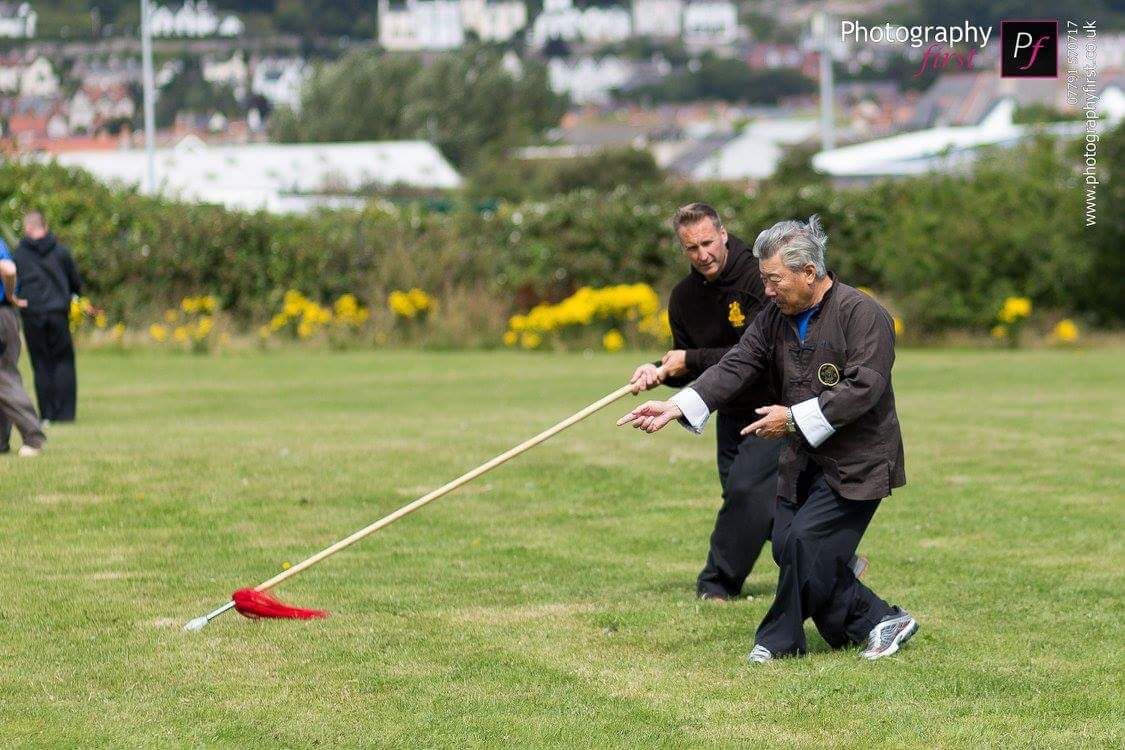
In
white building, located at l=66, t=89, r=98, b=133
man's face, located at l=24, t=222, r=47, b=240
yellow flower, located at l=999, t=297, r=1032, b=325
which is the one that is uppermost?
white building, located at l=66, t=89, r=98, b=133

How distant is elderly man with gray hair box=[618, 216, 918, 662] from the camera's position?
24.1 feet

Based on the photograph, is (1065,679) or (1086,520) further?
(1086,520)

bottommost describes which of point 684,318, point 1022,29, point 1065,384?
point 1065,384

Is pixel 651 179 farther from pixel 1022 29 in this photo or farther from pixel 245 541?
pixel 245 541

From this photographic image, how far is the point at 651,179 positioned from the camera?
73.5 metres

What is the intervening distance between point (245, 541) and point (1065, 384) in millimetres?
13543

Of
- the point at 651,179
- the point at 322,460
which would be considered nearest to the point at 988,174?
the point at 322,460

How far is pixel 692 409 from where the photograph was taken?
25.5 ft

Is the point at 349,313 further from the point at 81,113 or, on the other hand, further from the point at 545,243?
the point at 81,113

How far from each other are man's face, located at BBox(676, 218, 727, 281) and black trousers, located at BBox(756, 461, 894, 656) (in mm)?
1423

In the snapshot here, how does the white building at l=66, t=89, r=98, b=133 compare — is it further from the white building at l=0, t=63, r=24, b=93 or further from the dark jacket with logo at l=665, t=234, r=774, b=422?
the dark jacket with logo at l=665, t=234, r=774, b=422

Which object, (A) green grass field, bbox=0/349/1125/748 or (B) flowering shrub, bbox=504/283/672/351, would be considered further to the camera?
(B) flowering shrub, bbox=504/283/672/351

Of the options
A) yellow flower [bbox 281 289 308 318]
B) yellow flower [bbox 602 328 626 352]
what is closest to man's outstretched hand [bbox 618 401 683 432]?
yellow flower [bbox 602 328 626 352]

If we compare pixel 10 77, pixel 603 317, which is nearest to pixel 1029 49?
pixel 603 317
